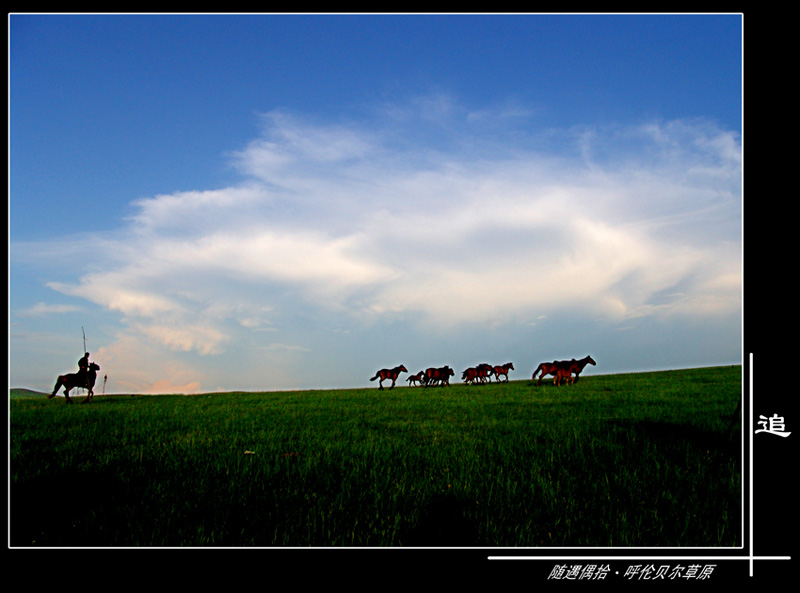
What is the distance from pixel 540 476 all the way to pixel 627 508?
124 cm

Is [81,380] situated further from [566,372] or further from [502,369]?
[502,369]

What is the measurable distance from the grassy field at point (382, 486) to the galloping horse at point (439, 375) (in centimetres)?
2681

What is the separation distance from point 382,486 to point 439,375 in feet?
107

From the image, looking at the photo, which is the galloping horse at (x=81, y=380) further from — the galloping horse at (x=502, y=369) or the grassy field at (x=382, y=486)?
the galloping horse at (x=502, y=369)

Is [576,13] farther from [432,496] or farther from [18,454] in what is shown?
[18,454]

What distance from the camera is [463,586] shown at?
12.5 feet

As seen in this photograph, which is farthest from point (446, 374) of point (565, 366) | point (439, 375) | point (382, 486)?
point (382, 486)

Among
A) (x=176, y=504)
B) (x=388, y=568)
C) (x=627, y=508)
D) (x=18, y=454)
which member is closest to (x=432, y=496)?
(x=388, y=568)

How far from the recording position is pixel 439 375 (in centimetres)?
3856

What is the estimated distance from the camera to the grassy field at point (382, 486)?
494 centimetres
